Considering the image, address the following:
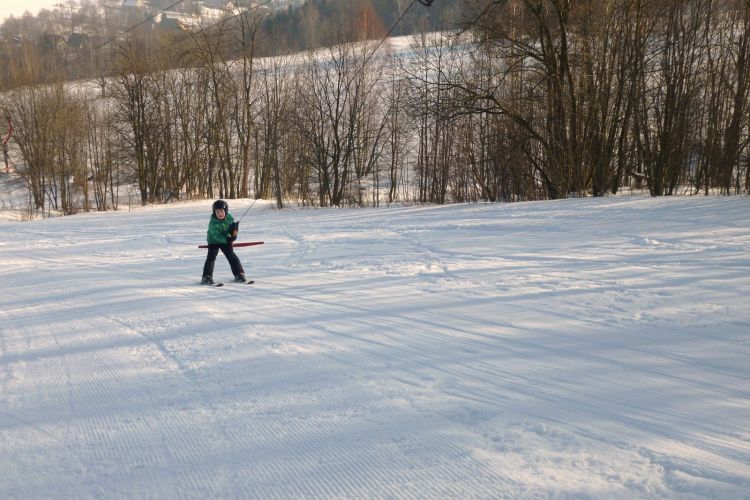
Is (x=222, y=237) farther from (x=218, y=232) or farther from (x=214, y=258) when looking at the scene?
(x=214, y=258)

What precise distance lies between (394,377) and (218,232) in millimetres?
5658

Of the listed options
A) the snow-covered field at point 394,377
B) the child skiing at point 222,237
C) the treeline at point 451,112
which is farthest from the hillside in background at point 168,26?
the snow-covered field at point 394,377

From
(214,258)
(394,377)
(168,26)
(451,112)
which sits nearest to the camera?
(394,377)

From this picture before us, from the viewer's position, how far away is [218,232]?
30.8 feet

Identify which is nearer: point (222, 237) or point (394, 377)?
point (394, 377)

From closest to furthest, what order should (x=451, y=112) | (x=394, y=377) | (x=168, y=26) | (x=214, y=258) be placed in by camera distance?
1. (x=394, y=377)
2. (x=214, y=258)
3. (x=451, y=112)
4. (x=168, y=26)

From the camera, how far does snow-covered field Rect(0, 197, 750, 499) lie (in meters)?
3.30

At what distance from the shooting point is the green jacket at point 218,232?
9.35 m

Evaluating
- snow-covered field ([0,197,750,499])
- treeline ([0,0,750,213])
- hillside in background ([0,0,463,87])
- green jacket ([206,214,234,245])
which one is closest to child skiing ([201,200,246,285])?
green jacket ([206,214,234,245])

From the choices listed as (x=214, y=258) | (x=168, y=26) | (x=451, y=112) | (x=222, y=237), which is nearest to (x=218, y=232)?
(x=222, y=237)

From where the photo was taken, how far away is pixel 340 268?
10133 millimetres

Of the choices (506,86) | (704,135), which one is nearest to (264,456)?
(506,86)

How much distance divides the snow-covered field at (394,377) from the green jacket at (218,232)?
0.85m

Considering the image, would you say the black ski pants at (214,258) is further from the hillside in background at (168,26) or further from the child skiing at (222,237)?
the hillside in background at (168,26)
